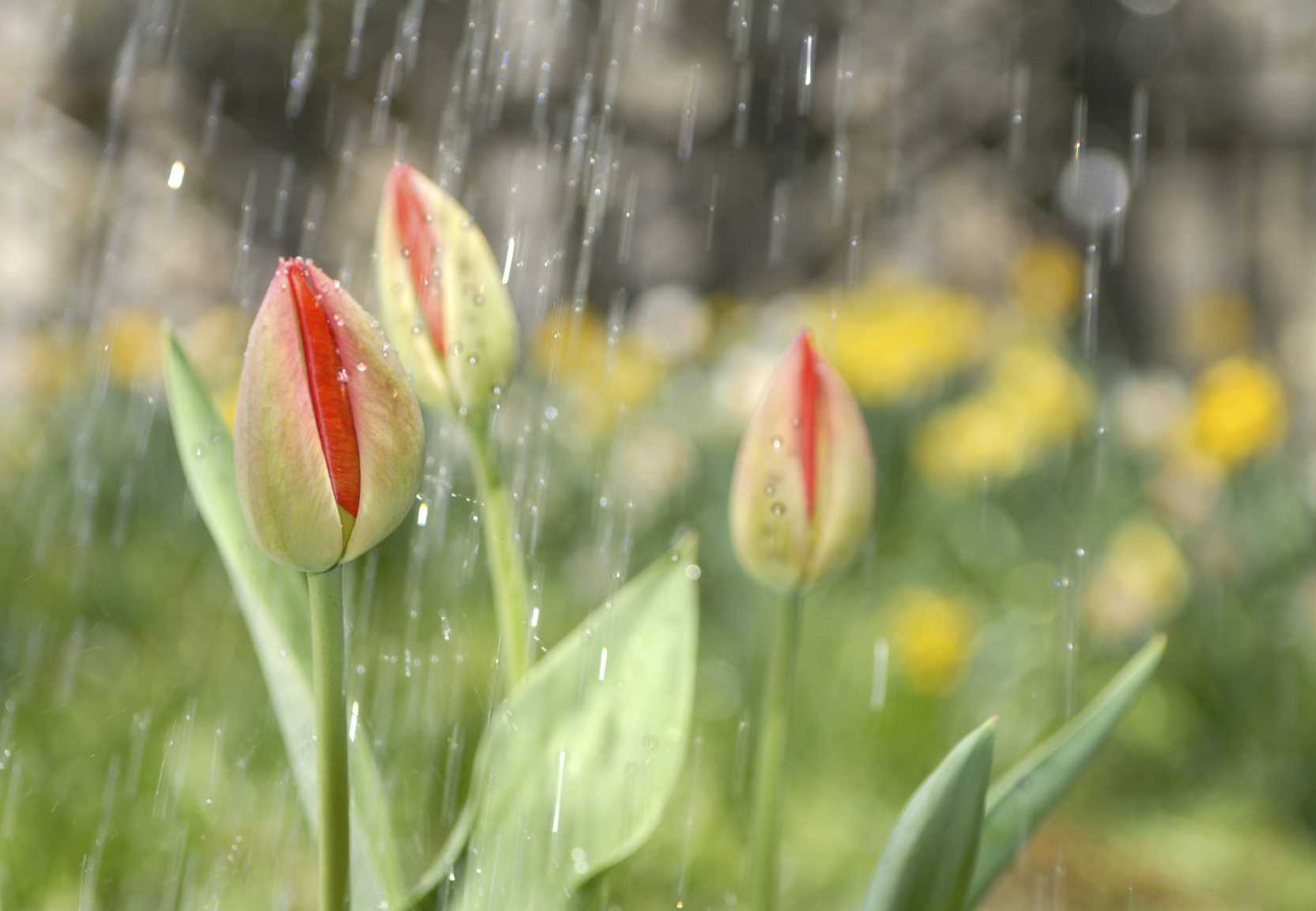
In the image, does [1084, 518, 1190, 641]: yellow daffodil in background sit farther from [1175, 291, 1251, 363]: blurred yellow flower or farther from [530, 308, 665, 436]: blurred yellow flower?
[530, 308, 665, 436]: blurred yellow flower

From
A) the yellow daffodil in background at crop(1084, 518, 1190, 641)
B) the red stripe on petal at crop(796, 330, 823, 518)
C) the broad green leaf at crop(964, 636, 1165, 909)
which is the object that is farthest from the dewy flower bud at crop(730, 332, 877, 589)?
the yellow daffodil in background at crop(1084, 518, 1190, 641)

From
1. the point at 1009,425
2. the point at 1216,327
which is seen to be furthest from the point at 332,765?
the point at 1216,327

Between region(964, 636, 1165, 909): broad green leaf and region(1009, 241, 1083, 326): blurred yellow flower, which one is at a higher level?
region(1009, 241, 1083, 326): blurred yellow flower

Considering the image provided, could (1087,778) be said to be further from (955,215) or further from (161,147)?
(161,147)

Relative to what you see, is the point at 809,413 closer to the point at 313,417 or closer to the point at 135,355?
the point at 313,417

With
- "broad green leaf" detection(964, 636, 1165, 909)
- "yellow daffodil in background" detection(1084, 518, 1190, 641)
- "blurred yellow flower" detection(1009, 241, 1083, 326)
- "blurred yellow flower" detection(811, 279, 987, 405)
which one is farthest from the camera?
"blurred yellow flower" detection(1009, 241, 1083, 326)

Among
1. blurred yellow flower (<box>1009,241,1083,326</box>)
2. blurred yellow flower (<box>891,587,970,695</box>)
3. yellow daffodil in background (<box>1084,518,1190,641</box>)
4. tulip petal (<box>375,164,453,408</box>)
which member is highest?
blurred yellow flower (<box>1009,241,1083,326</box>)

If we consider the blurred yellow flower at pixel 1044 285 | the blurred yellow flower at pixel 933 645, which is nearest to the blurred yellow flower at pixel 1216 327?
the blurred yellow flower at pixel 1044 285
